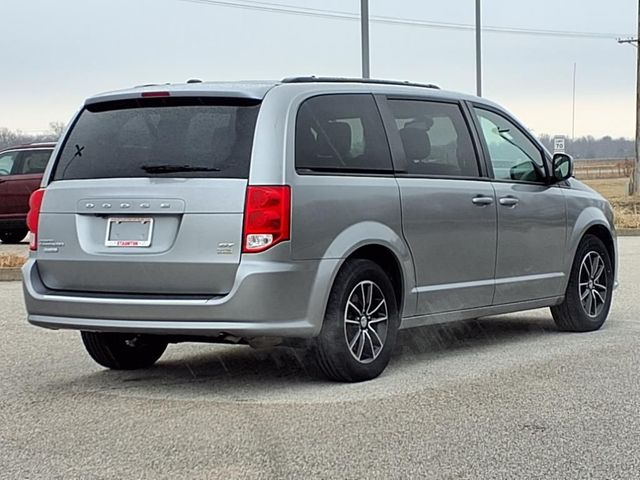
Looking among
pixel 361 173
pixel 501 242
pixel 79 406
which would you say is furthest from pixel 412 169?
pixel 79 406

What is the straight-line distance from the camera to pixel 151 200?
7.52m

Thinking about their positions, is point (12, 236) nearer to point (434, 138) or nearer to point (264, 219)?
point (434, 138)

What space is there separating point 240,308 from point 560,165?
12.3 feet

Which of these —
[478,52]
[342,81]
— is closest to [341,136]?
[342,81]

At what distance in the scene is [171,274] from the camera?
742cm

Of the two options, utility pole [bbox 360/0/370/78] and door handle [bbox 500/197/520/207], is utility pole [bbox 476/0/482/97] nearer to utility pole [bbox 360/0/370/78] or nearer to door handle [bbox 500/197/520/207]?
utility pole [bbox 360/0/370/78]

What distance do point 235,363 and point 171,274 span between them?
1.80 metres

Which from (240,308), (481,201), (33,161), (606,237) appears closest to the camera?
(240,308)

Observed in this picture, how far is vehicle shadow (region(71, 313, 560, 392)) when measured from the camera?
8133 mm

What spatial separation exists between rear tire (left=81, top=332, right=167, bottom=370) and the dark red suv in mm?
16382

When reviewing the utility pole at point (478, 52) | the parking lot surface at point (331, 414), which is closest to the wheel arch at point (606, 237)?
the parking lot surface at point (331, 414)

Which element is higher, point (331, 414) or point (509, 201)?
point (509, 201)

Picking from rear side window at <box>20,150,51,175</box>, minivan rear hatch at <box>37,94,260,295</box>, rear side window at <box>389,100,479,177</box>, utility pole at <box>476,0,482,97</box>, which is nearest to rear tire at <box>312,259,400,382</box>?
minivan rear hatch at <box>37,94,260,295</box>

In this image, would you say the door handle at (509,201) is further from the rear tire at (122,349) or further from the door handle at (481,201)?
the rear tire at (122,349)
